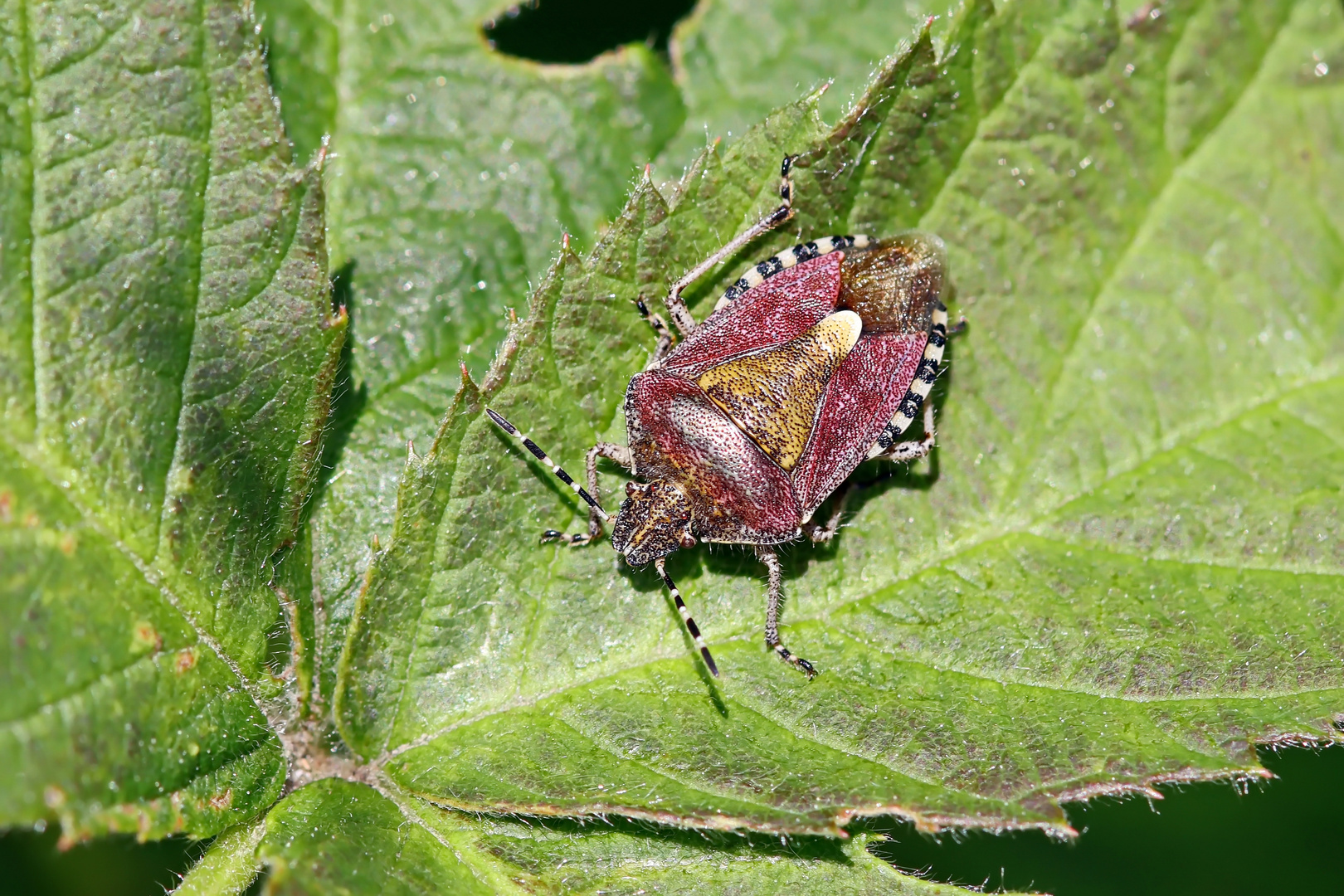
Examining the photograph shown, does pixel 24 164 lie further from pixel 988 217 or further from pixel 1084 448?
pixel 1084 448

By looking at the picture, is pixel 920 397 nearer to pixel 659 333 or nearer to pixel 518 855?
pixel 659 333

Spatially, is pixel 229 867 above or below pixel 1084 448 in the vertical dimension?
below

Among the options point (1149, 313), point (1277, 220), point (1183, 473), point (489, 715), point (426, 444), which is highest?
point (1277, 220)

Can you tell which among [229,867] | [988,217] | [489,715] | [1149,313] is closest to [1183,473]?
[1149,313]

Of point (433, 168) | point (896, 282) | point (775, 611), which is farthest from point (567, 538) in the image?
point (433, 168)

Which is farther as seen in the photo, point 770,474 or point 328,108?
point 328,108

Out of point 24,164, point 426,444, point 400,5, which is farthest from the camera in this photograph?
point 400,5

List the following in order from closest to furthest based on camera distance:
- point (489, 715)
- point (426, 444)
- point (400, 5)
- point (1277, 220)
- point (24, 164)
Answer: point (24, 164) < point (489, 715) < point (426, 444) < point (1277, 220) < point (400, 5)

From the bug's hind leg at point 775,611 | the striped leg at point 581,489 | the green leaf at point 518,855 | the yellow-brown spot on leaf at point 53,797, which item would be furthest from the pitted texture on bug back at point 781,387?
the yellow-brown spot on leaf at point 53,797
